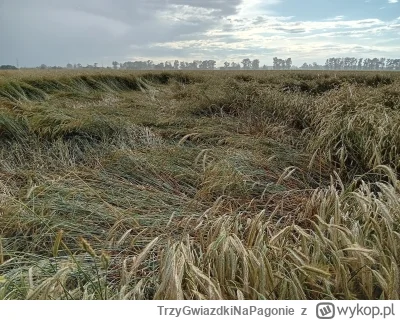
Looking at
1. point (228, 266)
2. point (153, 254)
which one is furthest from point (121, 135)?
point (228, 266)

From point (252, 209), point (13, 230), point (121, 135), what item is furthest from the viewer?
point (121, 135)

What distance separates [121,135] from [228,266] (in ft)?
9.17

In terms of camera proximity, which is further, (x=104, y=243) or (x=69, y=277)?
(x=104, y=243)

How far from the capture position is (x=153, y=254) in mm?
1535

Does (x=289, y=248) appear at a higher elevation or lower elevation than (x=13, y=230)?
higher

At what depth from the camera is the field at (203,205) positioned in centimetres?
120

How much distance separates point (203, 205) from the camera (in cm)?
211

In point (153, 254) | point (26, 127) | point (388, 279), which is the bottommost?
point (153, 254)

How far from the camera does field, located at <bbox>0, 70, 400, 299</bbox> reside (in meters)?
1.20
